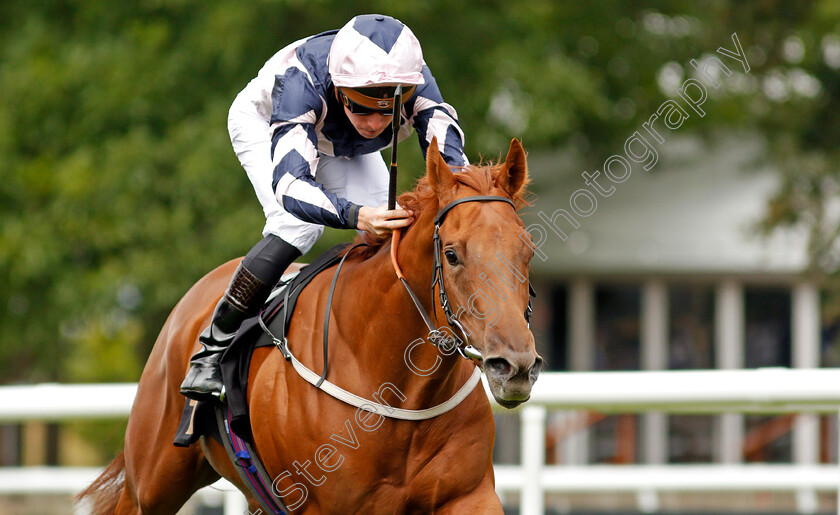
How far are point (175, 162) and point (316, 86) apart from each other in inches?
275

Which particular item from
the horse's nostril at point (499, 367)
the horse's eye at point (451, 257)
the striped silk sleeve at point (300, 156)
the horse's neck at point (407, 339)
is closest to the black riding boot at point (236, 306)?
the striped silk sleeve at point (300, 156)

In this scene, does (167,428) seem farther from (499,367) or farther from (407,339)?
(499,367)

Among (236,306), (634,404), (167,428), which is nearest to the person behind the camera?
(236,306)

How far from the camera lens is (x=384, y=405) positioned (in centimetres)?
335

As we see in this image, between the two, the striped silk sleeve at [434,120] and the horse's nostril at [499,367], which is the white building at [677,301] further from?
the horse's nostril at [499,367]

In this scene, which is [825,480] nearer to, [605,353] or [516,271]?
[516,271]

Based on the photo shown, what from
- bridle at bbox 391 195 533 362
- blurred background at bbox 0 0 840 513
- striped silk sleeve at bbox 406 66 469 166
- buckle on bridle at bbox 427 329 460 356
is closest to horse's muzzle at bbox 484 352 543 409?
bridle at bbox 391 195 533 362

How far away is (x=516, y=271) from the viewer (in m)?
2.93

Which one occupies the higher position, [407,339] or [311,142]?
[311,142]

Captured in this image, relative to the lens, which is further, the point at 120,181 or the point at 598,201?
the point at 598,201

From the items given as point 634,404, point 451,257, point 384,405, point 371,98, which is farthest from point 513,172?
point 634,404

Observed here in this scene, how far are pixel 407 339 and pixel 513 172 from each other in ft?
2.06

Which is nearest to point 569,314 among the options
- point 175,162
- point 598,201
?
point 598,201

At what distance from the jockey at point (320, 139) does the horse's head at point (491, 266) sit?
0.28 m
